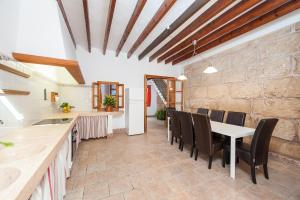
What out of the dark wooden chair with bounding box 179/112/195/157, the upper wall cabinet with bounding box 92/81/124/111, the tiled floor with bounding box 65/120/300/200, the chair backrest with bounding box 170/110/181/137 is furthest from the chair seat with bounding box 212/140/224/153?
the upper wall cabinet with bounding box 92/81/124/111

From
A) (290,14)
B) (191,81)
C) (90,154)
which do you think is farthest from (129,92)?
(290,14)

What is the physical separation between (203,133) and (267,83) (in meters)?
1.85

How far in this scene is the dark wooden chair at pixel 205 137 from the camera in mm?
2160

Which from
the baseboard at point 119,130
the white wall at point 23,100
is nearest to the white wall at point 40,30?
the white wall at point 23,100

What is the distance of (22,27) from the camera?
1.43 meters

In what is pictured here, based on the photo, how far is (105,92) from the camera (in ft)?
14.8

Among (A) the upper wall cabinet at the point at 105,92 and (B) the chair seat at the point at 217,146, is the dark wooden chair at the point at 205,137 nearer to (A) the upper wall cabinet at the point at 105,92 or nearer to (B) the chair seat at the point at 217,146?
(B) the chair seat at the point at 217,146

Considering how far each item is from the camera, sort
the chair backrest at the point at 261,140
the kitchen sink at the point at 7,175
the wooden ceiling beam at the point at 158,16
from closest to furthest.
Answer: the kitchen sink at the point at 7,175 → the chair backrest at the point at 261,140 → the wooden ceiling beam at the point at 158,16

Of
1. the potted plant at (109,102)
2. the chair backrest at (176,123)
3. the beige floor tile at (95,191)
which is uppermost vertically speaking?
the potted plant at (109,102)

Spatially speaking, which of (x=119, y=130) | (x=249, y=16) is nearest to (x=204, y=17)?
(x=249, y=16)

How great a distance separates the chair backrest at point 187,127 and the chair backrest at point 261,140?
3.30 ft

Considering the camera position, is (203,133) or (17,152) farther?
(203,133)

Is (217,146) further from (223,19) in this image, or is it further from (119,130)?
(119,130)

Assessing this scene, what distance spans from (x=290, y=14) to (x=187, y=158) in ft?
10.7
